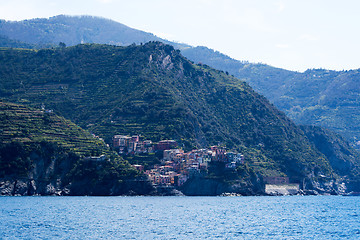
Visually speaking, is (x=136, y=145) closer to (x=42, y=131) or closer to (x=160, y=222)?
(x=42, y=131)

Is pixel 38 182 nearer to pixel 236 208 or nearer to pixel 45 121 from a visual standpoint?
pixel 45 121

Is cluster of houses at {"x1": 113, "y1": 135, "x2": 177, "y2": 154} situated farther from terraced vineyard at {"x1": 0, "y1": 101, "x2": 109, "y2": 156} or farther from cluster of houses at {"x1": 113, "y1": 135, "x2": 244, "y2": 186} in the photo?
terraced vineyard at {"x1": 0, "y1": 101, "x2": 109, "y2": 156}

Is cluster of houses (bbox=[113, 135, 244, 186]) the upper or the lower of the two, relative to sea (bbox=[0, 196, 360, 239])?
upper

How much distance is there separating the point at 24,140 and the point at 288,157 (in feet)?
326

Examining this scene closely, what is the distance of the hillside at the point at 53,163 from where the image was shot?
13150 centimetres

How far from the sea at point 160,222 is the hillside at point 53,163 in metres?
19.5

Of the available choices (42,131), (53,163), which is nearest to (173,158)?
(53,163)

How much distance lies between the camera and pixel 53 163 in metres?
137

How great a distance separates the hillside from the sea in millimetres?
19459

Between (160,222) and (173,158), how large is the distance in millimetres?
76497

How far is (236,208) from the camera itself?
112188 mm

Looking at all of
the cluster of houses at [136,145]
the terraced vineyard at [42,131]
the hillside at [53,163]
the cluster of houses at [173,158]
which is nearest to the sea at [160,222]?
the hillside at [53,163]

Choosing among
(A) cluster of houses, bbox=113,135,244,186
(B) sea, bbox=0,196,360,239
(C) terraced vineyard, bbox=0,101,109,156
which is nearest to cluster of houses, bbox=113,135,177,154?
(A) cluster of houses, bbox=113,135,244,186

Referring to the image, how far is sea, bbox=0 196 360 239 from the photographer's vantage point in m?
70.3
